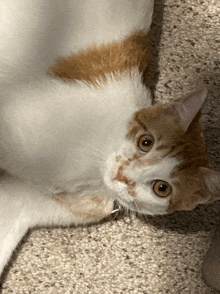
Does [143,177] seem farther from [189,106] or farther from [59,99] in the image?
[59,99]

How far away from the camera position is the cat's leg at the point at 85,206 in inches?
39.8

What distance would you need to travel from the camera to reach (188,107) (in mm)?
795

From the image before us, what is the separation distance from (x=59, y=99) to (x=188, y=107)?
356 mm

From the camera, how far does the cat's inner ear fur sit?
30.6 inches

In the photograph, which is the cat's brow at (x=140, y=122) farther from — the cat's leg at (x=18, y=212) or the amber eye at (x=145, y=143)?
the cat's leg at (x=18, y=212)

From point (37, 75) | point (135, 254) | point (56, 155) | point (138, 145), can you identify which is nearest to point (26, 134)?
point (56, 155)

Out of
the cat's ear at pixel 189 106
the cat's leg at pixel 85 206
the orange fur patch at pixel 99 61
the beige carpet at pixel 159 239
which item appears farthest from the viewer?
A: the beige carpet at pixel 159 239

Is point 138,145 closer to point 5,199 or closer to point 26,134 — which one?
point 26,134

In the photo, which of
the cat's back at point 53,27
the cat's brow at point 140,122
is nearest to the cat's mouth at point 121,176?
the cat's brow at point 140,122

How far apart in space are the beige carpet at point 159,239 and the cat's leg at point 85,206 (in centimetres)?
11

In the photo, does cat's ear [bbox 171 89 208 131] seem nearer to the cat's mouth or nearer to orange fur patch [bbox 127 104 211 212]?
orange fur patch [bbox 127 104 211 212]

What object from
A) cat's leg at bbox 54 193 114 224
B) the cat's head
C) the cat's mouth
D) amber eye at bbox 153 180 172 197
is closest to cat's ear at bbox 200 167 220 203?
the cat's head

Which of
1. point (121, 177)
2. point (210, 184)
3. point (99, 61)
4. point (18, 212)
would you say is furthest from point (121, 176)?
point (18, 212)

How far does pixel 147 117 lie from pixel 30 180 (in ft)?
1.42
